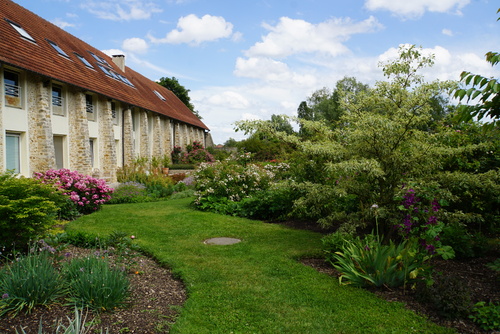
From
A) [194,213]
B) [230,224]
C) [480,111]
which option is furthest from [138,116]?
[480,111]

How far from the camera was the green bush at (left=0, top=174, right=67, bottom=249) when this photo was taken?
17.2 feet

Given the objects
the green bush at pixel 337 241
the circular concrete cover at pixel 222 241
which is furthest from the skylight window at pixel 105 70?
the green bush at pixel 337 241

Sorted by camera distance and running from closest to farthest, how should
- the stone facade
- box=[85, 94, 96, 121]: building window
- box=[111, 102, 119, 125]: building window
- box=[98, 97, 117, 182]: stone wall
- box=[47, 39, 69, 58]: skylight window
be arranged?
the stone facade
box=[47, 39, 69, 58]: skylight window
box=[85, 94, 96, 121]: building window
box=[98, 97, 117, 182]: stone wall
box=[111, 102, 119, 125]: building window

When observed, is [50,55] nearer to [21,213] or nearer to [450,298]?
[21,213]

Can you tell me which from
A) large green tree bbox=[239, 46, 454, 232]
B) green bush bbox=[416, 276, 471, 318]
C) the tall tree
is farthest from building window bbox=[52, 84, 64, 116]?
the tall tree

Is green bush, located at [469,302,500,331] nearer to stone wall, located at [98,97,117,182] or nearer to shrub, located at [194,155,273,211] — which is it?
shrub, located at [194,155,273,211]

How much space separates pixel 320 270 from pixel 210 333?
232 centimetres

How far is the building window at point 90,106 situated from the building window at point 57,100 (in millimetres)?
2073

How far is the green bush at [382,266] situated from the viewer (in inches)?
175

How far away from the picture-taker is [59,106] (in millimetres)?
15055

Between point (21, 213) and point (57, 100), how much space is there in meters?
11.4

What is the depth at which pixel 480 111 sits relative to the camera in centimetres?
321

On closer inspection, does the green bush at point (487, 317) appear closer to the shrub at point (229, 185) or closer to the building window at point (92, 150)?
the shrub at point (229, 185)

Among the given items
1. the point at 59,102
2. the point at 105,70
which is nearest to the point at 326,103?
the point at 105,70
